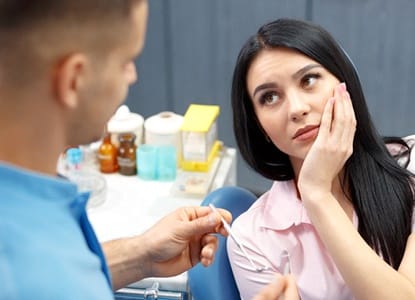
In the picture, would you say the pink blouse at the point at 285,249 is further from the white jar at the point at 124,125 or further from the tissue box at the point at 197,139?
the white jar at the point at 124,125

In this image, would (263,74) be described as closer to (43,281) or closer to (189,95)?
(43,281)

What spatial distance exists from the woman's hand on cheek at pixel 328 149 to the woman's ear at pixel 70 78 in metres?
0.73

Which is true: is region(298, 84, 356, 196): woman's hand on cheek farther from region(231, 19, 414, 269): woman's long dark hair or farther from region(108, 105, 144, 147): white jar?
region(108, 105, 144, 147): white jar

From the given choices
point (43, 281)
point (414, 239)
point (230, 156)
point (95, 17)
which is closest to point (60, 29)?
point (95, 17)

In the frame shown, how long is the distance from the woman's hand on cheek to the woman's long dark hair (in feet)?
0.41

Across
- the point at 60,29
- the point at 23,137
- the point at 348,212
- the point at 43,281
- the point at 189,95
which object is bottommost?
the point at 189,95

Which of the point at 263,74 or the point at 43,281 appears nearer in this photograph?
the point at 43,281

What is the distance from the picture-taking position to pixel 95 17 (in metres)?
0.73

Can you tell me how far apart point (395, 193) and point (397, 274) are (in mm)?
252

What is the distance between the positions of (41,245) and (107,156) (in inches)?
54.8

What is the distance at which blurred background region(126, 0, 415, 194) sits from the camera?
277cm

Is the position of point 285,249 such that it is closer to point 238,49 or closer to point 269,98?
point 269,98

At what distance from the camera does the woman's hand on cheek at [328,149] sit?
1.38 metres

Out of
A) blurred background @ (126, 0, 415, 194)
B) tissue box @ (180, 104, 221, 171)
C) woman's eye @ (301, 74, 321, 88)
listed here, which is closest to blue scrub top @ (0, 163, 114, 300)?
woman's eye @ (301, 74, 321, 88)
